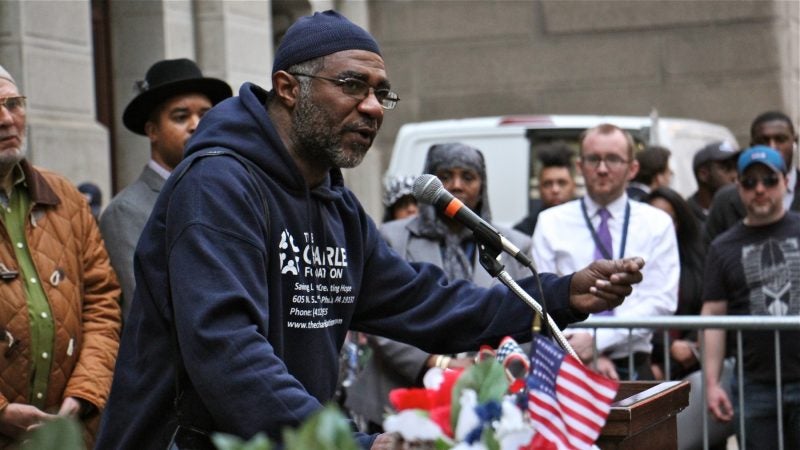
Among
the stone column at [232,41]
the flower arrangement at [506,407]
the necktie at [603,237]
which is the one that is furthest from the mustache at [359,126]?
the stone column at [232,41]

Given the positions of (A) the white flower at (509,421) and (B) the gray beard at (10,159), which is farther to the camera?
(B) the gray beard at (10,159)

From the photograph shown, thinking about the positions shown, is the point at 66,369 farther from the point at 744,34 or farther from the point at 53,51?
the point at 744,34

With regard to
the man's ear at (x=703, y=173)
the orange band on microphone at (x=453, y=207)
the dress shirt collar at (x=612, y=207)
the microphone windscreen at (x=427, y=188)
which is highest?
the man's ear at (x=703, y=173)

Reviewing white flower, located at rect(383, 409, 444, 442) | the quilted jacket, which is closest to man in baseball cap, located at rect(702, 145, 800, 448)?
the quilted jacket

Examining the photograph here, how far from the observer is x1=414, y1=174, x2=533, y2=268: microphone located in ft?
13.7

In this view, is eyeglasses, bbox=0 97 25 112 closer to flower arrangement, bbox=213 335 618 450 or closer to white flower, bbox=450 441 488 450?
flower arrangement, bbox=213 335 618 450

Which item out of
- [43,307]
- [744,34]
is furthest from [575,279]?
[744,34]

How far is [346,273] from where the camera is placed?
429cm

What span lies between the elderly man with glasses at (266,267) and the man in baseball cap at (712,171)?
5.93 meters

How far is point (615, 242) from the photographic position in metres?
7.35

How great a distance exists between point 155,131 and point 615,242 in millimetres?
2471

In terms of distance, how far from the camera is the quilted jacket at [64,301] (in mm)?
5164

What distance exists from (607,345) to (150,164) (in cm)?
238

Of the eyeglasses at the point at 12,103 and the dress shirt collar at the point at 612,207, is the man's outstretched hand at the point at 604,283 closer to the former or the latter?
the eyeglasses at the point at 12,103
